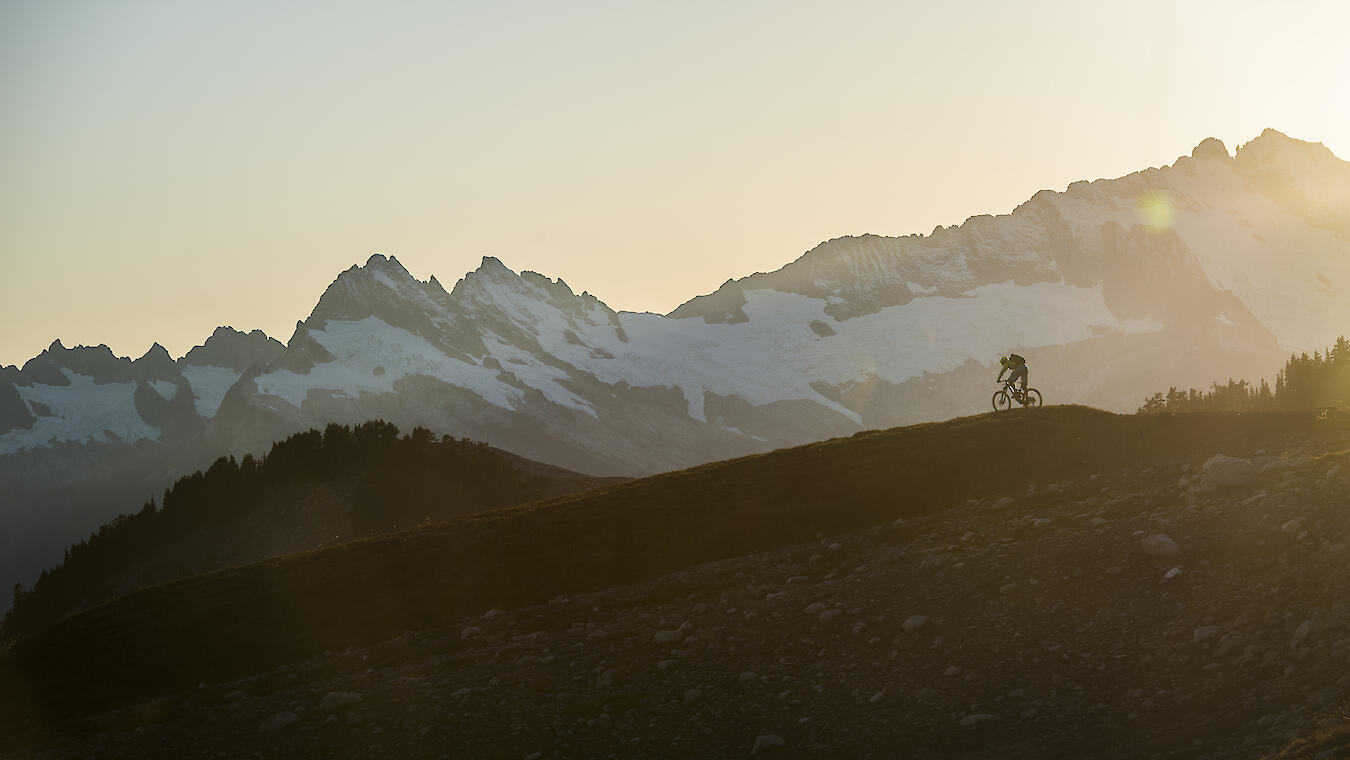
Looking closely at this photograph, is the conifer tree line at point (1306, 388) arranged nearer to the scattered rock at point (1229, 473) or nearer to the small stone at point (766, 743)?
Answer: the scattered rock at point (1229, 473)

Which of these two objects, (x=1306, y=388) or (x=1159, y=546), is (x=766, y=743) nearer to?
(x=1159, y=546)

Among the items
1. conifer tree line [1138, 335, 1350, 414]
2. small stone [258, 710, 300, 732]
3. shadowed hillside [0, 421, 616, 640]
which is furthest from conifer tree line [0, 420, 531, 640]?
small stone [258, 710, 300, 732]

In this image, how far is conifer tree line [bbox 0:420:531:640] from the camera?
319 ft

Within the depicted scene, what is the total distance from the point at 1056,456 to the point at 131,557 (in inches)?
3179

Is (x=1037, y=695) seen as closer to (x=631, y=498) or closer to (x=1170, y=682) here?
(x=1170, y=682)

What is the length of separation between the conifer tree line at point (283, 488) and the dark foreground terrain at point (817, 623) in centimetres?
5056

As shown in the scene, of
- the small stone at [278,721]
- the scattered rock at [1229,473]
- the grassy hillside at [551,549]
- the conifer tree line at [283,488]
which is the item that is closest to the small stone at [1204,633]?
the scattered rock at [1229,473]

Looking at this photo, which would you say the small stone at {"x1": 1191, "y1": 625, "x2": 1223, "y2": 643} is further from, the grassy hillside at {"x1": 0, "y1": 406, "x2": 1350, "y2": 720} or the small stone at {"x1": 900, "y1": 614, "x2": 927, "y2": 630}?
the grassy hillside at {"x1": 0, "y1": 406, "x2": 1350, "y2": 720}

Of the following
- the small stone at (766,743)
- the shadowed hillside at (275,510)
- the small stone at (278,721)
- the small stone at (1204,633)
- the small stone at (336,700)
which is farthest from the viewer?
the shadowed hillside at (275,510)

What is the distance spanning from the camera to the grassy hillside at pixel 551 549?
40062mm

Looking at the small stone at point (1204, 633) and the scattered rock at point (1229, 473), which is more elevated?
the scattered rock at point (1229, 473)

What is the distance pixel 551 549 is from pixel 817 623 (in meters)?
16.2

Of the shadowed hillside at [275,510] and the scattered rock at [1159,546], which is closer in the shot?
the scattered rock at [1159,546]

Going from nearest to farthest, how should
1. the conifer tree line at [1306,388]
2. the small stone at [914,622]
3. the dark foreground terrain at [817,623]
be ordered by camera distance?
1. the dark foreground terrain at [817,623]
2. the small stone at [914,622]
3. the conifer tree line at [1306,388]
